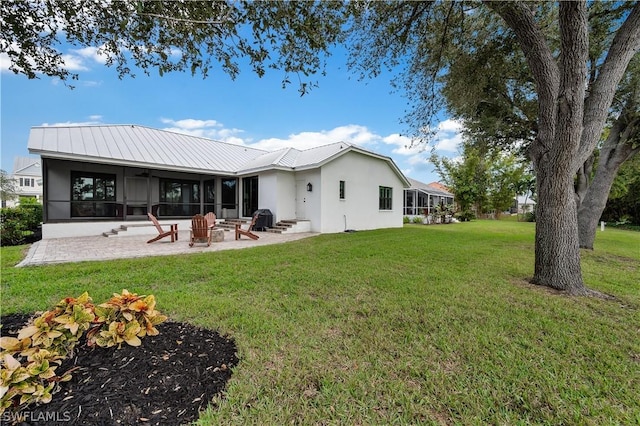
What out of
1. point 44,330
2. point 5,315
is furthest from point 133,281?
point 44,330

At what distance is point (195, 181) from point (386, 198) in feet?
38.4

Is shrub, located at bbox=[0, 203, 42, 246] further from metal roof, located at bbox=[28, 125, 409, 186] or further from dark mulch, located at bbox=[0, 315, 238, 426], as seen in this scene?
dark mulch, located at bbox=[0, 315, 238, 426]

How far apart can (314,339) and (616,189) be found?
28142 mm

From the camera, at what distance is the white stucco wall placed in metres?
13.7

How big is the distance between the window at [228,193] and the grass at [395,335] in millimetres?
10658

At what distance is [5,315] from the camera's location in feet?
10.8

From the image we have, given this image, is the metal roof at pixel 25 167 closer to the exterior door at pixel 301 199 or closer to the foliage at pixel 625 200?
the exterior door at pixel 301 199

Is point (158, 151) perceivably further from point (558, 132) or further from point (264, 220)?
point (558, 132)

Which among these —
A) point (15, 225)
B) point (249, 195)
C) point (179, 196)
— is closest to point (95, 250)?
point (15, 225)

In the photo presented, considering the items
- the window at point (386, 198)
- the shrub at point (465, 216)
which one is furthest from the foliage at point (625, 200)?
the window at point (386, 198)

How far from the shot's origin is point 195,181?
16.2 meters

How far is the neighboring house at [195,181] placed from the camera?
12094mm

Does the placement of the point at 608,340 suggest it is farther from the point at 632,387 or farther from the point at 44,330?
the point at 44,330
